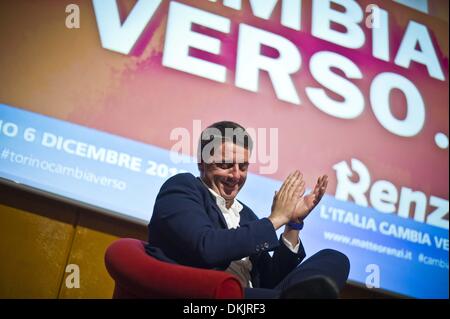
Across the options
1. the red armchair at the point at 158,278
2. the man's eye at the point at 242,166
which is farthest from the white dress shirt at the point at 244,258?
the red armchair at the point at 158,278

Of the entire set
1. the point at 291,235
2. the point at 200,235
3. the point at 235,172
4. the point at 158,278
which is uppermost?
the point at 235,172

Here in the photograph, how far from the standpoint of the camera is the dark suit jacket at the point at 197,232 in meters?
1.42

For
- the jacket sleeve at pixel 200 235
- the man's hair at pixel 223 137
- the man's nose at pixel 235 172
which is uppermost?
the man's hair at pixel 223 137

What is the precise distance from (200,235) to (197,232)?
1 cm

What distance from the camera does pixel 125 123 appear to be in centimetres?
236

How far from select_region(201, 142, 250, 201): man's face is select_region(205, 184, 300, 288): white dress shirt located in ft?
0.09

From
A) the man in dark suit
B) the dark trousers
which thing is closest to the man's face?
the man in dark suit

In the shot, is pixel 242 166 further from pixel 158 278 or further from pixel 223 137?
pixel 158 278

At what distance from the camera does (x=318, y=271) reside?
1.39 meters

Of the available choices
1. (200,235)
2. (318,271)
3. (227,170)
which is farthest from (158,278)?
(227,170)

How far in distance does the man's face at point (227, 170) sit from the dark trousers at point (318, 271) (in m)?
0.37

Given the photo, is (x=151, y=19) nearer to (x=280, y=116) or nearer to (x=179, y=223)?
(x=280, y=116)

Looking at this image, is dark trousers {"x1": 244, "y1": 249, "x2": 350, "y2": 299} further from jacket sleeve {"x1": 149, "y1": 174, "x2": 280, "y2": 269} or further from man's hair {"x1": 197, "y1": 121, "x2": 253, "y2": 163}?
man's hair {"x1": 197, "y1": 121, "x2": 253, "y2": 163}

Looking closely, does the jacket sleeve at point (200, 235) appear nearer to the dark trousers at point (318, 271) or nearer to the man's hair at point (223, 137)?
the dark trousers at point (318, 271)
